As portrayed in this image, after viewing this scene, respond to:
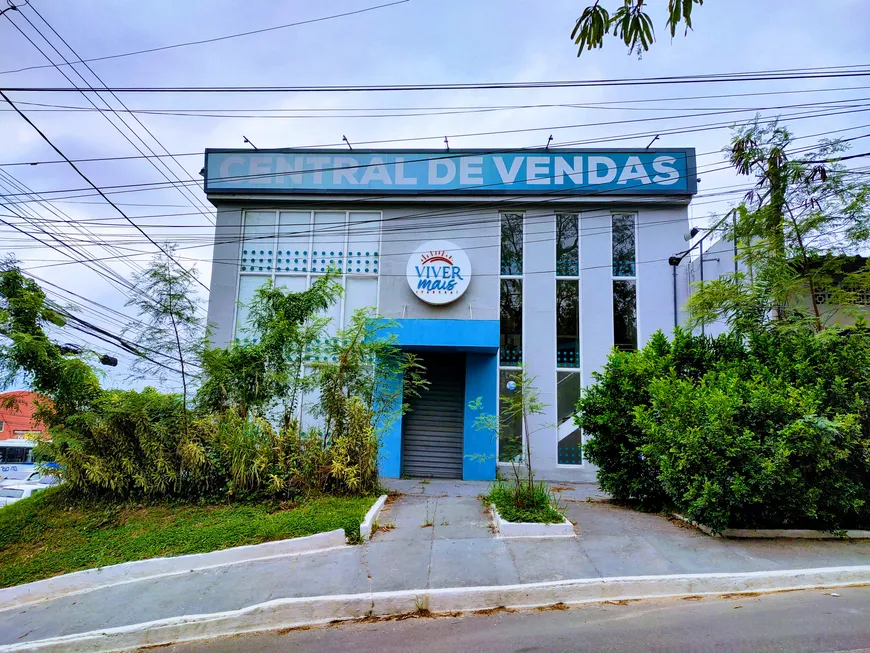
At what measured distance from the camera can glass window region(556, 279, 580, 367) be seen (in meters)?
14.3

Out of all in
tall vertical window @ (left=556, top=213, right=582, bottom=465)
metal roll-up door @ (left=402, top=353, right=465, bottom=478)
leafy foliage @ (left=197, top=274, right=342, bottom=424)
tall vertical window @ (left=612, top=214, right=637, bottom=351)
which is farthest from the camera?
tall vertical window @ (left=612, top=214, right=637, bottom=351)

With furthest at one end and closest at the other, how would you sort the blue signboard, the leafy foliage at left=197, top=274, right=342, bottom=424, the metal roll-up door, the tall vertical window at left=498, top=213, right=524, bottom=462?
the blue signboard → the tall vertical window at left=498, top=213, right=524, bottom=462 → the metal roll-up door → the leafy foliage at left=197, top=274, right=342, bottom=424

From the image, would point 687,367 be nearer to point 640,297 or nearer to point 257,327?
point 640,297

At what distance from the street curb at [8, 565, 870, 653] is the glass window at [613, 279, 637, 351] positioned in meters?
8.68

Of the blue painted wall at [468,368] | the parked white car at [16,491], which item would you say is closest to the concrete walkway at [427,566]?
A: the blue painted wall at [468,368]

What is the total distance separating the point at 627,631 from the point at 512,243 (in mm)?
11326

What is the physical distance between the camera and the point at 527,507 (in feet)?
26.6

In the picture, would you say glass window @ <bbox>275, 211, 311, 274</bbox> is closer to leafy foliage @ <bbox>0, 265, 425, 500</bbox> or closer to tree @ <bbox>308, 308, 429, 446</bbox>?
leafy foliage @ <bbox>0, 265, 425, 500</bbox>

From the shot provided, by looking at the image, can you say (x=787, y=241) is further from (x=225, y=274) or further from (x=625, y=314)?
(x=225, y=274)

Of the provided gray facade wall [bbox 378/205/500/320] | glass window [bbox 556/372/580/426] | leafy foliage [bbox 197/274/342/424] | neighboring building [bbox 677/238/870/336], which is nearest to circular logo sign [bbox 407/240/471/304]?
gray facade wall [bbox 378/205/500/320]

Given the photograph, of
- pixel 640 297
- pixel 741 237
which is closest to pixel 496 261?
pixel 640 297

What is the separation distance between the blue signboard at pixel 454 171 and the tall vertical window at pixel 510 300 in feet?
3.46

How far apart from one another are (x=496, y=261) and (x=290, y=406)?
290 inches

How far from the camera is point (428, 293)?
14.4 meters
